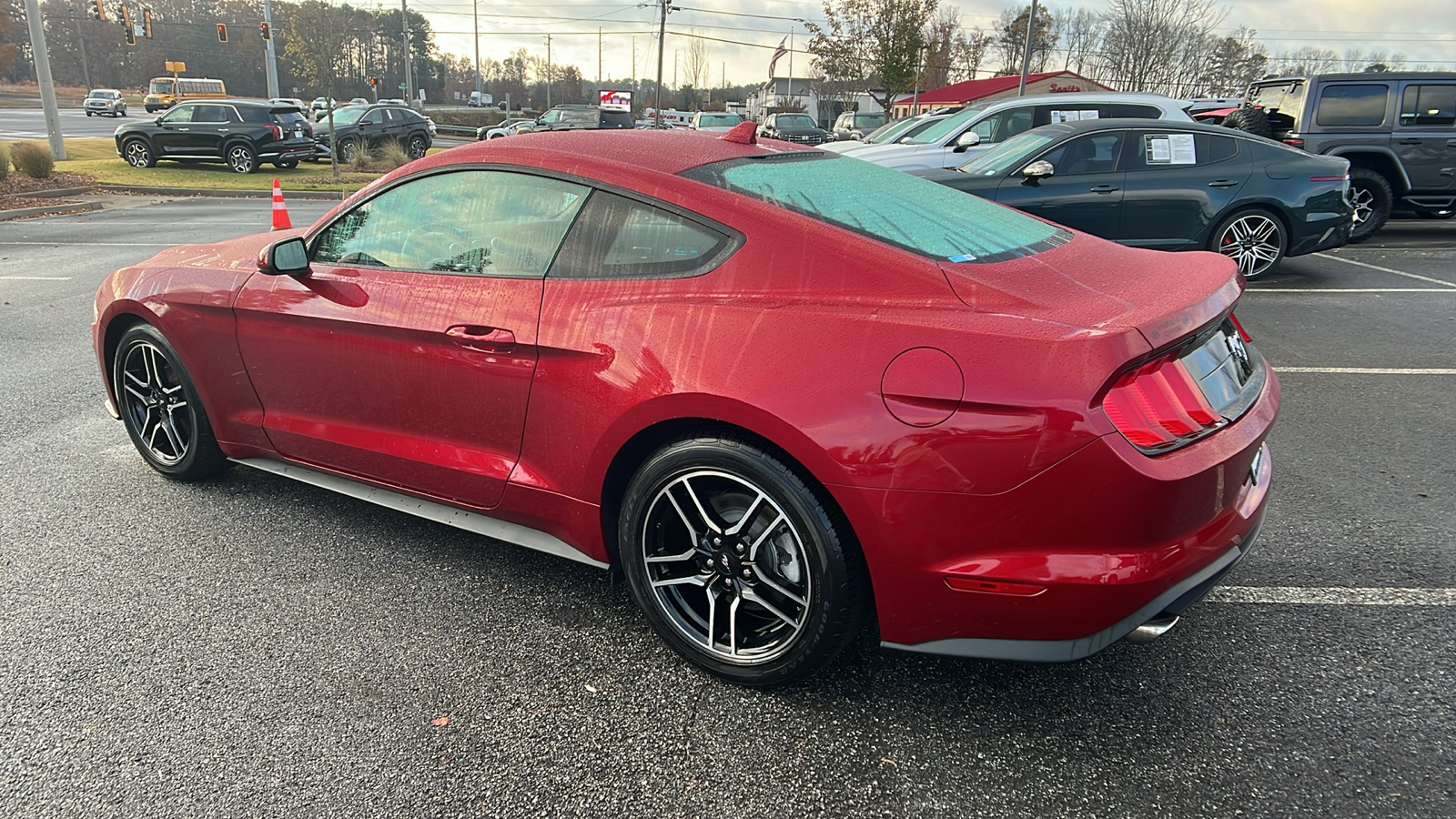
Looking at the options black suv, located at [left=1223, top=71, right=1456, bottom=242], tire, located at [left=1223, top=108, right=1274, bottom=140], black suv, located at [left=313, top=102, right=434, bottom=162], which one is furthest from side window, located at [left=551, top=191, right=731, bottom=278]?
black suv, located at [left=313, top=102, right=434, bottom=162]

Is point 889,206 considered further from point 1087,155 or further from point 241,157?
point 241,157

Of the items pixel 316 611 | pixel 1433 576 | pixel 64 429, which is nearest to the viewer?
pixel 316 611

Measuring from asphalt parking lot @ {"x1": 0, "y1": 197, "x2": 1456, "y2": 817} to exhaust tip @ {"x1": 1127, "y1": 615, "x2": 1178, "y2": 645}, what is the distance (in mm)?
343

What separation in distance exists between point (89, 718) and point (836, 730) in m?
2.03

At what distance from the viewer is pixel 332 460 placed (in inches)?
130

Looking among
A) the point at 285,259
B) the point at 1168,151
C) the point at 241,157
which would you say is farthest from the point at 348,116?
the point at 285,259

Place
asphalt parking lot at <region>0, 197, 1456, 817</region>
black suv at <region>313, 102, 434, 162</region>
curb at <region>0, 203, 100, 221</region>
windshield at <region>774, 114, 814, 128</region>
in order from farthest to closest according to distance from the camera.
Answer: windshield at <region>774, 114, 814, 128</region>, black suv at <region>313, 102, 434, 162</region>, curb at <region>0, 203, 100, 221</region>, asphalt parking lot at <region>0, 197, 1456, 817</region>

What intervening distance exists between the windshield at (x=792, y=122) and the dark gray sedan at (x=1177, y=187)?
22064 millimetres

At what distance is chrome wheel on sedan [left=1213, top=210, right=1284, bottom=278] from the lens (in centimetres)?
823

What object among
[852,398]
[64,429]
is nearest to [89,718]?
[852,398]

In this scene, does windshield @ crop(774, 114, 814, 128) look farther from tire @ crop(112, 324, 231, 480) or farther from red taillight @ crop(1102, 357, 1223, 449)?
red taillight @ crop(1102, 357, 1223, 449)

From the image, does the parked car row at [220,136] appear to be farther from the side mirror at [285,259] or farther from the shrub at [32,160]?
the side mirror at [285,259]

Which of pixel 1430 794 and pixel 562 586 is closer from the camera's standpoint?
pixel 1430 794

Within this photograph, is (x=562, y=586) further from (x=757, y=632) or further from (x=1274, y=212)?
(x=1274, y=212)
